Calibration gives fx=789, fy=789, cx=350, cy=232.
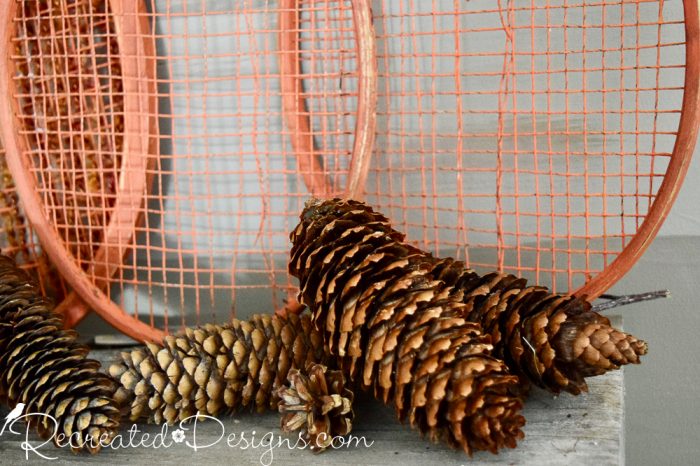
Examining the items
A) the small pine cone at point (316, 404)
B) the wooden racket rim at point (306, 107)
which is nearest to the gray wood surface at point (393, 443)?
the small pine cone at point (316, 404)

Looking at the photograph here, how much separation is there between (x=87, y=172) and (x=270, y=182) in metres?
0.25

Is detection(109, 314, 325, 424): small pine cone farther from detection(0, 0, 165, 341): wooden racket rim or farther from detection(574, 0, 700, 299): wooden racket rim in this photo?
detection(574, 0, 700, 299): wooden racket rim

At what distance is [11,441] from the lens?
870 millimetres

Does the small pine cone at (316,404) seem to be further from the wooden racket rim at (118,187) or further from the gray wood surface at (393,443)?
the wooden racket rim at (118,187)

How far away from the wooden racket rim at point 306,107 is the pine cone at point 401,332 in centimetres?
10

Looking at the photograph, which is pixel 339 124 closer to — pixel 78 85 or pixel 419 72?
pixel 419 72

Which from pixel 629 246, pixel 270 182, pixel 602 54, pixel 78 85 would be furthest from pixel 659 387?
pixel 78 85

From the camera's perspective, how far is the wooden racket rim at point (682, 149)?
80 centimetres

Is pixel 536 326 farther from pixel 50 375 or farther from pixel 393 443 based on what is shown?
pixel 50 375

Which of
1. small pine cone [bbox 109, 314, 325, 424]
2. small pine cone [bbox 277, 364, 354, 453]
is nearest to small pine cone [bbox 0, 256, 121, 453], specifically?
small pine cone [bbox 109, 314, 325, 424]

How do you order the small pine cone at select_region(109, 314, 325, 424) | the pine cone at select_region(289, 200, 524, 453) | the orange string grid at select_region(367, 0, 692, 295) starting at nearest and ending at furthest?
the pine cone at select_region(289, 200, 524, 453) → the small pine cone at select_region(109, 314, 325, 424) → the orange string grid at select_region(367, 0, 692, 295)

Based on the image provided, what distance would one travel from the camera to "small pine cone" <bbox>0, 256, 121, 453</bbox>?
0.79 m

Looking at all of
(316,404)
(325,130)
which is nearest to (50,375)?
(316,404)

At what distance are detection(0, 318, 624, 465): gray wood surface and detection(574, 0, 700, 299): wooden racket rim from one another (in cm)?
14
